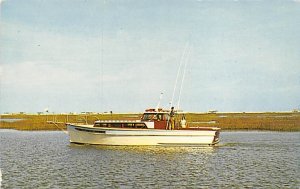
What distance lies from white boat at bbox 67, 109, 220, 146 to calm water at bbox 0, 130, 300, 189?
853mm

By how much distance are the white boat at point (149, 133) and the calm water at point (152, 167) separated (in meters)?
0.85

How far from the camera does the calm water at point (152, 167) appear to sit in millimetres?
24625

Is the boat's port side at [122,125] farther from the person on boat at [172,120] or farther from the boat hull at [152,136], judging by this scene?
the person on boat at [172,120]

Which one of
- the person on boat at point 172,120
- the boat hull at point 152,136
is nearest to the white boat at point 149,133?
the boat hull at point 152,136

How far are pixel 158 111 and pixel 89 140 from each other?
7.29m

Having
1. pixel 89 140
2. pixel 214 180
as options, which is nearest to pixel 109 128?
pixel 89 140

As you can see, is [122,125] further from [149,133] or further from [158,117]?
[158,117]

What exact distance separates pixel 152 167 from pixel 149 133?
1220 centimetres

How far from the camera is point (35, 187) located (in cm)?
2353

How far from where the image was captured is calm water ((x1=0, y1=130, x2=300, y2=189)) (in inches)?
969

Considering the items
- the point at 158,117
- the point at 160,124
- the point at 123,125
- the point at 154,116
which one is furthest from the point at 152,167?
the point at 154,116

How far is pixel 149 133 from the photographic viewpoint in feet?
139

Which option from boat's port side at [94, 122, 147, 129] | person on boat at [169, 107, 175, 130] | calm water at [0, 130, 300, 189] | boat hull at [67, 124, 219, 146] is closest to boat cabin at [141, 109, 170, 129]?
person on boat at [169, 107, 175, 130]

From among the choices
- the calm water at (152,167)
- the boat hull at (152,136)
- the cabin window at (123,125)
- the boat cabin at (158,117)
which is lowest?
the calm water at (152,167)
